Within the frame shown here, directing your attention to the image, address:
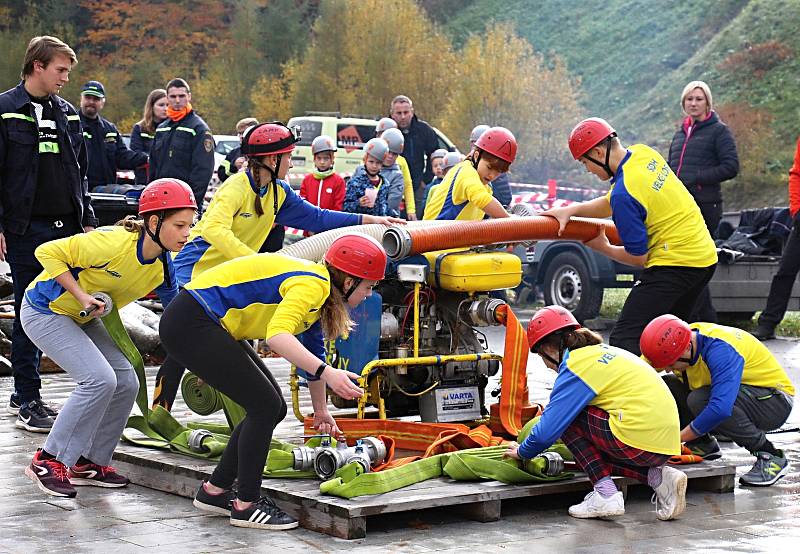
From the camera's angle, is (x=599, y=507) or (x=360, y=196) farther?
(x=360, y=196)

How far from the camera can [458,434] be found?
23.3ft

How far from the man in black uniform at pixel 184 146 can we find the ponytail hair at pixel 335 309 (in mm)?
5910

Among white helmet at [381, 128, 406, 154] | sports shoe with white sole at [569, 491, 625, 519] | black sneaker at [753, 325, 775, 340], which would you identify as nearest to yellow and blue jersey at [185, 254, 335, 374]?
sports shoe with white sole at [569, 491, 625, 519]

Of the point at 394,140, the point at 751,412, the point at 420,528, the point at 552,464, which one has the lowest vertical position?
the point at 420,528

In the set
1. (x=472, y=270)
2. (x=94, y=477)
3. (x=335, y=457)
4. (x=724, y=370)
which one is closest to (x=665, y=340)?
(x=724, y=370)

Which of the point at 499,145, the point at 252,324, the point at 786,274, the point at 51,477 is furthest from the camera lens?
the point at 786,274

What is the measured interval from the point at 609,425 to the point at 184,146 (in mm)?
6440

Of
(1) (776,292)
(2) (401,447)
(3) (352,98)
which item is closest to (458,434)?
(2) (401,447)

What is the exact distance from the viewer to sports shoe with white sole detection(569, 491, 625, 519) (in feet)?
20.4

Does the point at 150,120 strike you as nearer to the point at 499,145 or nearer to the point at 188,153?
the point at 188,153

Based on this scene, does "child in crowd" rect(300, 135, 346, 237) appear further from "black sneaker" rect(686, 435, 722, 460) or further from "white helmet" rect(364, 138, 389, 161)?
"black sneaker" rect(686, 435, 722, 460)

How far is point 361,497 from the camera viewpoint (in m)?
5.94

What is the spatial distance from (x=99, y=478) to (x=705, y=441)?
3.42m

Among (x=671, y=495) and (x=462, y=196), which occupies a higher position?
(x=462, y=196)
